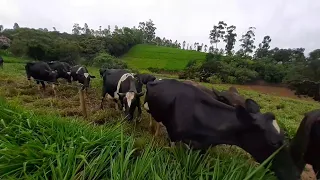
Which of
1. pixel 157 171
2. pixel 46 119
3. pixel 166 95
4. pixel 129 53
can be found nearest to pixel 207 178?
pixel 157 171

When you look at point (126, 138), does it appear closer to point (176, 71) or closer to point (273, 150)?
point (273, 150)

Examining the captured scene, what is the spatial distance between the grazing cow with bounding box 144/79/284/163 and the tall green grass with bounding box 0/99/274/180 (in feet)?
0.81

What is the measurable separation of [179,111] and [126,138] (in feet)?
3.08

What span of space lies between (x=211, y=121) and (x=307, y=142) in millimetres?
1143

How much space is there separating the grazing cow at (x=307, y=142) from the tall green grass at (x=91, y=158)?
0.41 m

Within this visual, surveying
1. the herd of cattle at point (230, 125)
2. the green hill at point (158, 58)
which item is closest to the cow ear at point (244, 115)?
the herd of cattle at point (230, 125)

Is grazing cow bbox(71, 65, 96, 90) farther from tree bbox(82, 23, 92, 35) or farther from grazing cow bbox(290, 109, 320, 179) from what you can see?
tree bbox(82, 23, 92, 35)

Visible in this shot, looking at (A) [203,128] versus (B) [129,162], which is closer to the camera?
(B) [129,162]

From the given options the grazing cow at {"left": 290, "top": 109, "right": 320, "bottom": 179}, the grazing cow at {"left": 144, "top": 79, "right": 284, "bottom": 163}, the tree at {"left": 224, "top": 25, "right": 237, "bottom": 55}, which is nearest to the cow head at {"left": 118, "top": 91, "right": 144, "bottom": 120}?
the grazing cow at {"left": 144, "top": 79, "right": 284, "bottom": 163}

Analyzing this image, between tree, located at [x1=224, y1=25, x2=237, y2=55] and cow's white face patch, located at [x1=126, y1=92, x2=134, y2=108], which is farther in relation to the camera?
tree, located at [x1=224, y1=25, x2=237, y2=55]

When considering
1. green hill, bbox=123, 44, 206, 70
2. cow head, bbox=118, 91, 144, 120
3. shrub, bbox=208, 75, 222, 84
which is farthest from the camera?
green hill, bbox=123, 44, 206, 70

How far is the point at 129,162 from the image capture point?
312cm

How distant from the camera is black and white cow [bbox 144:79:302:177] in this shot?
126 inches

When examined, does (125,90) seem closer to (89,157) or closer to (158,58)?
(89,157)
